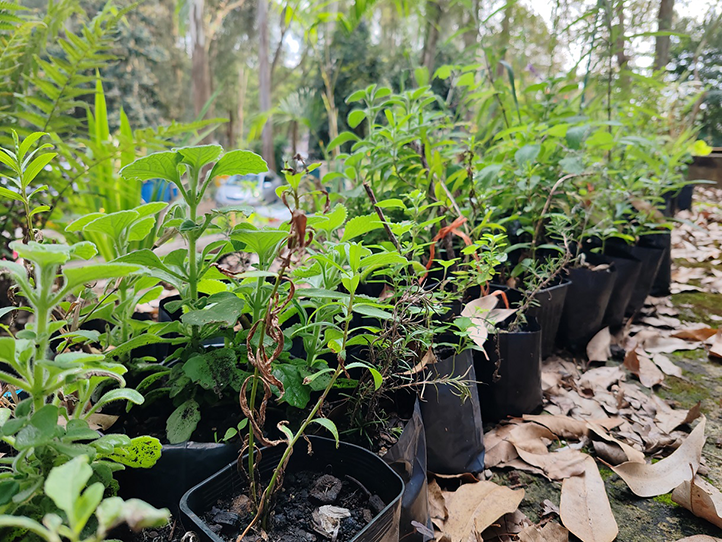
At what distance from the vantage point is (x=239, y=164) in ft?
2.10

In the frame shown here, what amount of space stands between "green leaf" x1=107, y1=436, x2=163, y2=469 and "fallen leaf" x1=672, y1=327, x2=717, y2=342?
181cm

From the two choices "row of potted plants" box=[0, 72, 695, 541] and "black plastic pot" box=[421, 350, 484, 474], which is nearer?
"row of potted plants" box=[0, 72, 695, 541]

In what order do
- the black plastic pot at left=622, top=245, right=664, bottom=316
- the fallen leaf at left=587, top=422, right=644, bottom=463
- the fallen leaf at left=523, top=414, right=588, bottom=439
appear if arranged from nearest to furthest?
1. the fallen leaf at left=587, top=422, right=644, bottom=463
2. the fallen leaf at left=523, top=414, right=588, bottom=439
3. the black plastic pot at left=622, top=245, right=664, bottom=316

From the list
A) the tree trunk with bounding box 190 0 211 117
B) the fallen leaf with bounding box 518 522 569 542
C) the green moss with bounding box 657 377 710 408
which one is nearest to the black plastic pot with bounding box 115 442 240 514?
the fallen leaf with bounding box 518 522 569 542

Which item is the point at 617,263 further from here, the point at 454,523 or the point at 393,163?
the point at 454,523

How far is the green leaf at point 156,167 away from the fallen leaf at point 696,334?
1823 mm

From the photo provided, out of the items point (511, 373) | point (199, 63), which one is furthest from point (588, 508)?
point (199, 63)

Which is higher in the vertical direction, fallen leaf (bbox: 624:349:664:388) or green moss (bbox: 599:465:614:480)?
green moss (bbox: 599:465:614:480)

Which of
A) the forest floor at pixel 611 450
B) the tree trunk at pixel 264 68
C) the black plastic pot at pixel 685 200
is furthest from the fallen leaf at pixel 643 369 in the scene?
the tree trunk at pixel 264 68

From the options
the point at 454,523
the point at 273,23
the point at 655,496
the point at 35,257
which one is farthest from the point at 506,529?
the point at 273,23

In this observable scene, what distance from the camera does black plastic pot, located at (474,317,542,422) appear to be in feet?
3.71

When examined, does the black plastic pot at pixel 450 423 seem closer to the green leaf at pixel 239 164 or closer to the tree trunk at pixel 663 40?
the green leaf at pixel 239 164

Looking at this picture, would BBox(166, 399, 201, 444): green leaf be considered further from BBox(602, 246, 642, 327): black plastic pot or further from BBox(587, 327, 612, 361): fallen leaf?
BBox(602, 246, 642, 327): black plastic pot

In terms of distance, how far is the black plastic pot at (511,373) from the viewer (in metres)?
1.13
